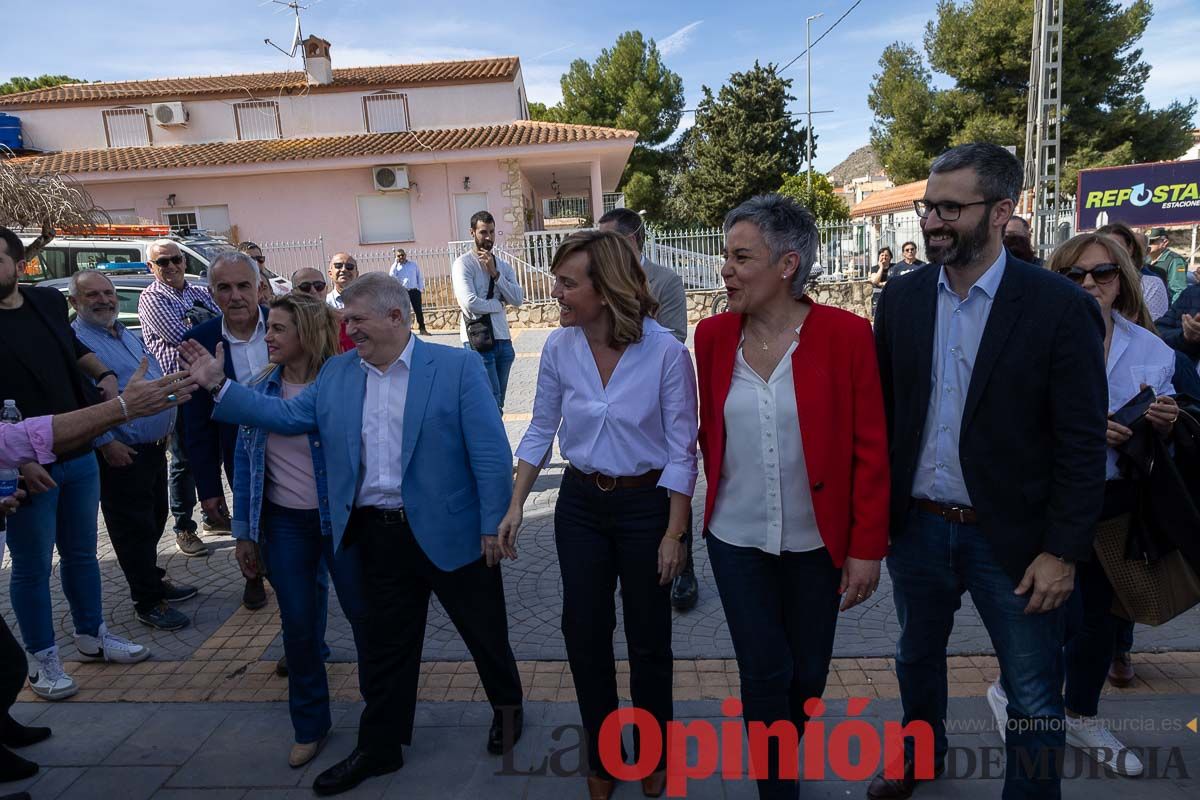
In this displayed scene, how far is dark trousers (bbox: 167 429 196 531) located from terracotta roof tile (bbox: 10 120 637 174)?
1568 centimetres

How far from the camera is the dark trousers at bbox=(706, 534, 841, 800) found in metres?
2.44

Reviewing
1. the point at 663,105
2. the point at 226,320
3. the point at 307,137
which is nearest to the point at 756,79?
the point at 663,105

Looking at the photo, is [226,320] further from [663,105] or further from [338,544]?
[663,105]

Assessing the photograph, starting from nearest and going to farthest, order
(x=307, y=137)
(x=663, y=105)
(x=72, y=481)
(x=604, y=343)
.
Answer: (x=604, y=343) → (x=72, y=481) → (x=307, y=137) → (x=663, y=105)

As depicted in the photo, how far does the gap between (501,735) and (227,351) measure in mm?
2158

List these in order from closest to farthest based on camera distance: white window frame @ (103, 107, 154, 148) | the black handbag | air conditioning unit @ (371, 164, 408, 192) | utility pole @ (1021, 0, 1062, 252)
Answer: the black handbag, utility pole @ (1021, 0, 1062, 252), air conditioning unit @ (371, 164, 408, 192), white window frame @ (103, 107, 154, 148)

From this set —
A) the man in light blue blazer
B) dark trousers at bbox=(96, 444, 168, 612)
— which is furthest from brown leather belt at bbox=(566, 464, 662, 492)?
dark trousers at bbox=(96, 444, 168, 612)

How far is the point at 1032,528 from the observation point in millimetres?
2217

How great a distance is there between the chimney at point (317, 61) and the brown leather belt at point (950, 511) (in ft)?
81.0

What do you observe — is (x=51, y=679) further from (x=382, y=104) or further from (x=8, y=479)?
(x=382, y=104)

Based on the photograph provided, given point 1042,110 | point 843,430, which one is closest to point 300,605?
point 843,430

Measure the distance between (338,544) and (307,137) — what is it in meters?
22.9

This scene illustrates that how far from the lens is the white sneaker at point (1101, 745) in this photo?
2750 millimetres

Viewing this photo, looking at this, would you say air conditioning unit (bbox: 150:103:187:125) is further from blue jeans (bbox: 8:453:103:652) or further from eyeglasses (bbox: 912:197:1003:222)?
eyeglasses (bbox: 912:197:1003:222)
